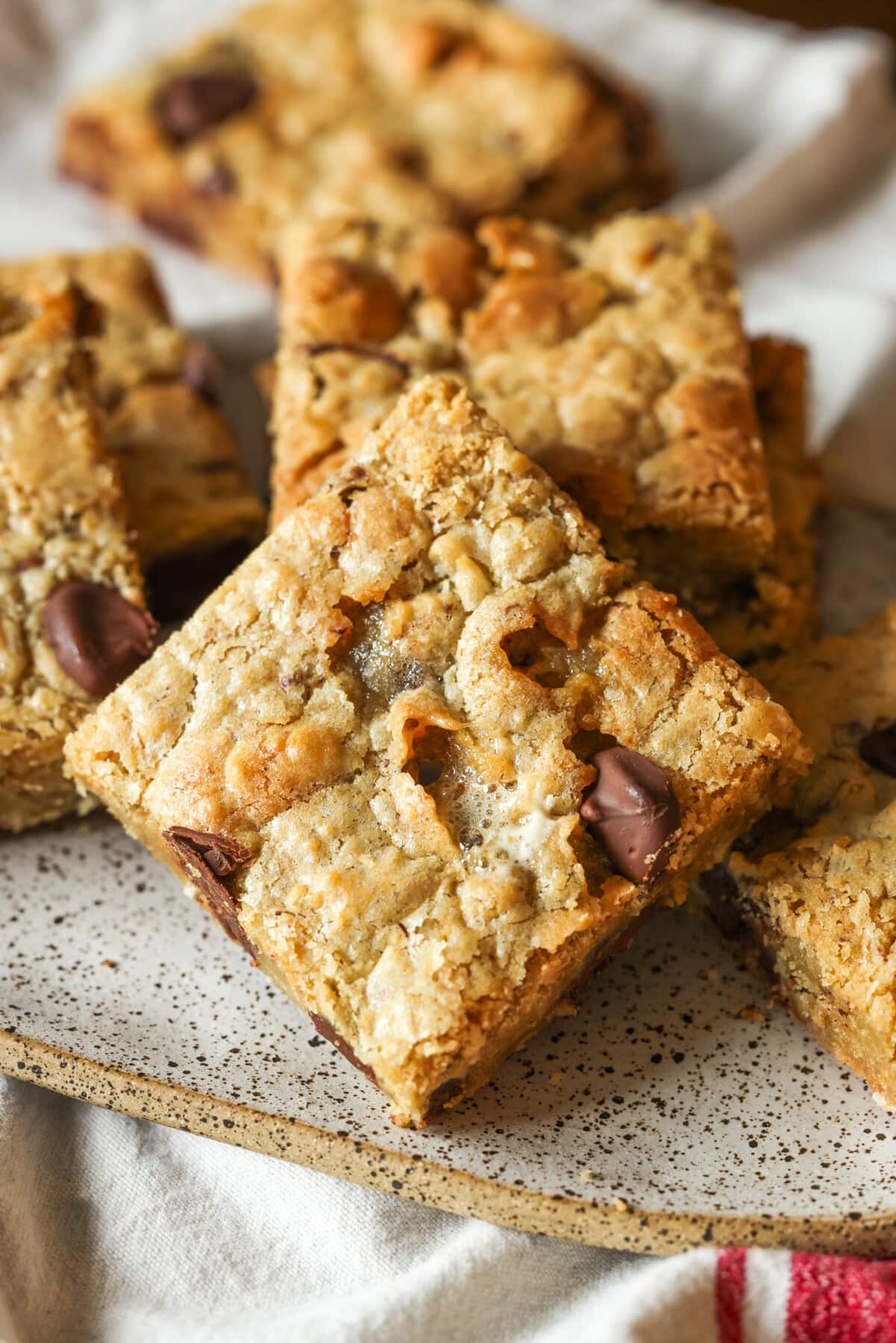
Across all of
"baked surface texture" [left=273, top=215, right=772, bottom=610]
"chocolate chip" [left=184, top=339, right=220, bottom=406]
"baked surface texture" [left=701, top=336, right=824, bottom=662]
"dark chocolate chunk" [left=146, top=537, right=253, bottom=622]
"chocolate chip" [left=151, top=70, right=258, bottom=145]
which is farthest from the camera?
"chocolate chip" [left=151, top=70, right=258, bottom=145]

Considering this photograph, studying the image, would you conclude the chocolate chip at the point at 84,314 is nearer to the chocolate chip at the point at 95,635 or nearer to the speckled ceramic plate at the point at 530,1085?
the chocolate chip at the point at 95,635

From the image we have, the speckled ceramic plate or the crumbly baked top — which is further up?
the crumbly baked top

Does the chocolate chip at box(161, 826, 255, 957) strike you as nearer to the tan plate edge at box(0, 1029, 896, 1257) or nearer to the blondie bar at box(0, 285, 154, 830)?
the tan plate edge at box(0, 1029, 896, 1257)

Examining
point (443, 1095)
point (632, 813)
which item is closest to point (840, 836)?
point (632, 813)

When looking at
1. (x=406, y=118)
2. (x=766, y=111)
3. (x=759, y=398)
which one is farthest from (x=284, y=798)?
(x=766, y=111)

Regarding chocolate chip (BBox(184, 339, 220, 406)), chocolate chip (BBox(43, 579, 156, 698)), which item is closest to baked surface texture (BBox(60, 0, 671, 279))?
chocolate chip (BBox(184, 339, 220, 406))

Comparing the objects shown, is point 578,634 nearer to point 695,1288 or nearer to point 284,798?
point 284,798

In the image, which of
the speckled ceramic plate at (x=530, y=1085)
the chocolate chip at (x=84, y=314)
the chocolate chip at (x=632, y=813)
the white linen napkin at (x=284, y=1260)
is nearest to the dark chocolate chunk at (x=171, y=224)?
the chocolate chip at (x=84, y=314)
